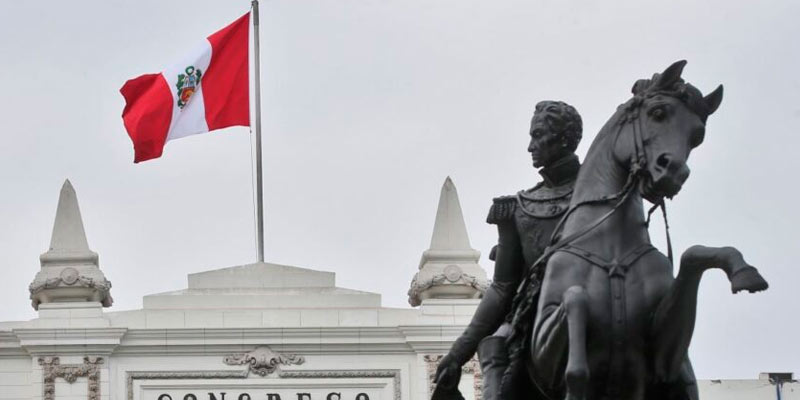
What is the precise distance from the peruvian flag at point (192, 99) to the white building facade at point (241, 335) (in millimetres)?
3110

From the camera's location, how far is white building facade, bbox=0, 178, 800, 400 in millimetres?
51375

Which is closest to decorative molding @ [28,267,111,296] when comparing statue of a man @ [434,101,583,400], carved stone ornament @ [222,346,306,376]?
carved stone ornament @ [222,346,306,376]

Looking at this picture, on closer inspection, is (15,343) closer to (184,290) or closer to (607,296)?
(184,290)

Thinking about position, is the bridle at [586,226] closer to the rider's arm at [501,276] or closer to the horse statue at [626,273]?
the horse statue at [626,273]

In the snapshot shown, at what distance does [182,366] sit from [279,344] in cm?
169

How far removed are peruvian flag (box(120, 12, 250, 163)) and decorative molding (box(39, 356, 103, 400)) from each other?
455 cm

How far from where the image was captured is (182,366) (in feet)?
169

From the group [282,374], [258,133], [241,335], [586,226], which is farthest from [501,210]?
[282,374]

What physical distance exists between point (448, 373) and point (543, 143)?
1345mm

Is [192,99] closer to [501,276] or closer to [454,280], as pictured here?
[454,280]

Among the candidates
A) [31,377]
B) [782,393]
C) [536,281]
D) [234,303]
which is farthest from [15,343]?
[536,281]

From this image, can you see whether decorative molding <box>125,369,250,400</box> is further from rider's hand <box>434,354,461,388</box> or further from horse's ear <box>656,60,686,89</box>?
horse's ear <box>656,60,686,89</box>

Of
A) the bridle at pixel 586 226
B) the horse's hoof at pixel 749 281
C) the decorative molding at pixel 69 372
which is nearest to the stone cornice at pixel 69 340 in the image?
the decorative molding at pixel 69 372

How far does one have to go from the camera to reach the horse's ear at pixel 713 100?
14.3 meters
